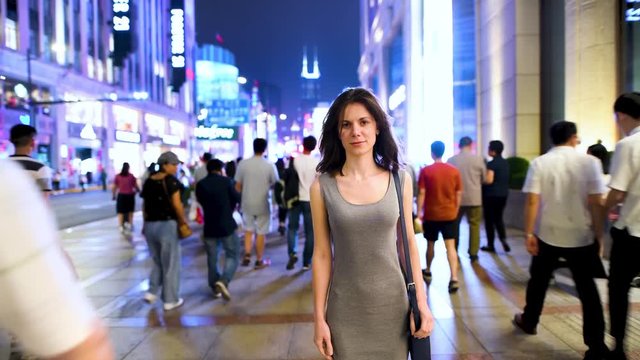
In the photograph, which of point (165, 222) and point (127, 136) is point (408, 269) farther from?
point (127, 136)

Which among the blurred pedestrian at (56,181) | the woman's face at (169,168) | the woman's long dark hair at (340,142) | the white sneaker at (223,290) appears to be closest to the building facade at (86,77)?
the blurred pedestrian at (56,181)

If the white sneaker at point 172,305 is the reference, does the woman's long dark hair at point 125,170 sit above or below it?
above

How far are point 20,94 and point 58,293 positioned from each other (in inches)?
1559

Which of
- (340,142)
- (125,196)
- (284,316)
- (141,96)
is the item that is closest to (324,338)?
(340,142)

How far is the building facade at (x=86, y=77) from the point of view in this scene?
34.3m

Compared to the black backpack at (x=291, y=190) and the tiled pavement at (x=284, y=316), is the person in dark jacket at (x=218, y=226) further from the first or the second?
the black backpack at (x=291, y=190)

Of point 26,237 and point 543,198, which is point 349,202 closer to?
point 26,237

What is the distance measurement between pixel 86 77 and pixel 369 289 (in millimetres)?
48359

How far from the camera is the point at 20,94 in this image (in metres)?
34.4

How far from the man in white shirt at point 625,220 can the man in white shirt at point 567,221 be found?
0.24m

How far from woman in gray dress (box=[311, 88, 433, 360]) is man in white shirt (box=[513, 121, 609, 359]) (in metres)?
2.55

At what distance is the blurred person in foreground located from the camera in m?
0.99

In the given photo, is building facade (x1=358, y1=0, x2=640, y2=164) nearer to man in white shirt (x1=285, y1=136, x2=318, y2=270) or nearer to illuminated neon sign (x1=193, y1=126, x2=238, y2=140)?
man in white shirt (x1=285, y1=136, x2=318, y2=270)

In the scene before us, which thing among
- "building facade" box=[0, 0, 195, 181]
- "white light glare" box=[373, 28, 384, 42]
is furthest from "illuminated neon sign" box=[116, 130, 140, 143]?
"white light glare" box=[373, 28, 384, 42]
